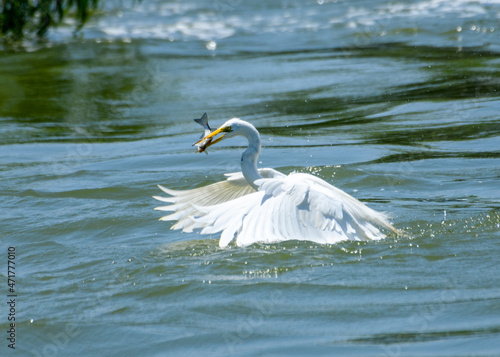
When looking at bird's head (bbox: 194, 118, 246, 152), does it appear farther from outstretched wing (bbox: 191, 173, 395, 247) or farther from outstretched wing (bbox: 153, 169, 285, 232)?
outstretched wing (bbox: 191, 173, 395, 247)

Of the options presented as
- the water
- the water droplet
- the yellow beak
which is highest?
the water droplet

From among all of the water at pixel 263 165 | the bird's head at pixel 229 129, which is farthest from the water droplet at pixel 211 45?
the bird's head at pixel 229 129

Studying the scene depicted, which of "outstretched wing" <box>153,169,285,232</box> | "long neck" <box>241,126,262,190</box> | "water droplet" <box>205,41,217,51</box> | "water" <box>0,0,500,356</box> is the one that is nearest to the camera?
"water" <box>0,0,500,356</box>

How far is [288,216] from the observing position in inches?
251

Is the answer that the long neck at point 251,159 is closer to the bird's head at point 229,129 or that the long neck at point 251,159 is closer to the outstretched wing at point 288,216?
the bird's head at point 229,129

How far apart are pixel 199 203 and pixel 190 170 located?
8.27ft

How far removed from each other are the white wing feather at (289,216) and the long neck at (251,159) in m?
0.29

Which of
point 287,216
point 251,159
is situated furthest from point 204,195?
point 287,216

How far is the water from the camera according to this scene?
18.3 ft

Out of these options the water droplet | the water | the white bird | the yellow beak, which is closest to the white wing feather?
the white bird

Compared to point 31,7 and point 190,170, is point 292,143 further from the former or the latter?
point 31,7

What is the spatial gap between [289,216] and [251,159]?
0.90 metres

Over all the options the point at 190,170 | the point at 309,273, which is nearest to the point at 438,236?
the point at 309,273

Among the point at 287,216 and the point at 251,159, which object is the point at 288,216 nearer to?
the point at 287,216
